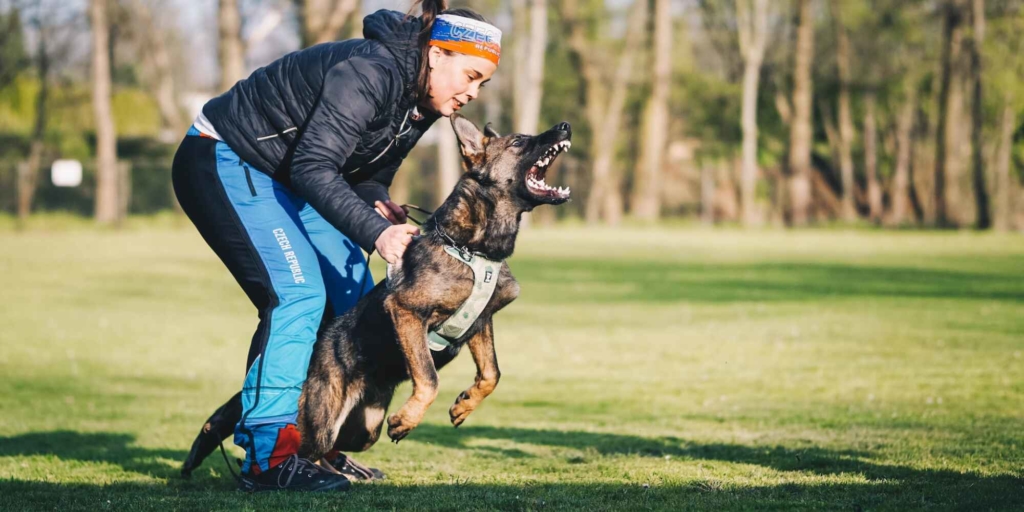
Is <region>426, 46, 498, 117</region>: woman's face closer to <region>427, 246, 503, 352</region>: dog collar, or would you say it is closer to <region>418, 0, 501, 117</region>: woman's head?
<region>418, 0, 501, 117</region>: woman's head

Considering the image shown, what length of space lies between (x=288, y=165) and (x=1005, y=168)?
36.3 m

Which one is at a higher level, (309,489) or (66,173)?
(66,173)

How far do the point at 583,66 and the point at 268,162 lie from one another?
144ft

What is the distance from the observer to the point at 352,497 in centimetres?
462

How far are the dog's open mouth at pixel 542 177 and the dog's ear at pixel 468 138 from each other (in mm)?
270

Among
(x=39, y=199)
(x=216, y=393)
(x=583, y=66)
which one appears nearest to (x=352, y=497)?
(x=216, y=393)

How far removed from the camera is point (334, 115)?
443cm

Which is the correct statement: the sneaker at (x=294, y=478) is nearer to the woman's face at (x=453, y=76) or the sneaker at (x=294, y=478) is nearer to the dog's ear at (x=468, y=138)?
the dog's ear at (x=468, y=138)

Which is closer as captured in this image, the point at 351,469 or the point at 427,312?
the point at 427,312

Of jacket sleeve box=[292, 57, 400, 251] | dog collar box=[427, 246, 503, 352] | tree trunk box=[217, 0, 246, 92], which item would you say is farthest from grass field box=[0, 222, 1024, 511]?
tree trunk box=[217, 0, 246, 92]

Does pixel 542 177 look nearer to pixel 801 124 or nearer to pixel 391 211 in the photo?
pixel 391 211

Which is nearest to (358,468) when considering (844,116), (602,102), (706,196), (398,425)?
(398,425)

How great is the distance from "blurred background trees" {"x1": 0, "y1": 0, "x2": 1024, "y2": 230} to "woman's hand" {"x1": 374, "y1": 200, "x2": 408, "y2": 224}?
28.1m

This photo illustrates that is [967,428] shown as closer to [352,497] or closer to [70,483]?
[352,497]
